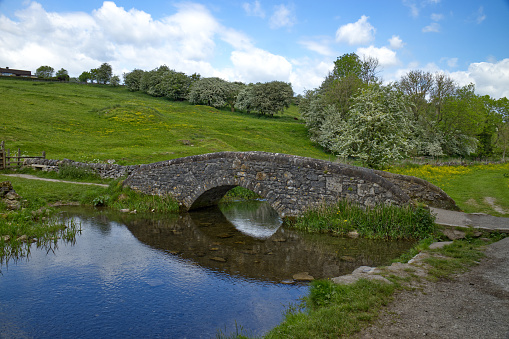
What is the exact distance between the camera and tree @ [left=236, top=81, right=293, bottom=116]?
63188mm

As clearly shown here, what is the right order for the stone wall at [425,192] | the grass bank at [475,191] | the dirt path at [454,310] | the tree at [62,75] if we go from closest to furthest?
the dirt path at [454,310], the stone wall at [425,192], the grass bank at [475,191], the tree at [62,75]

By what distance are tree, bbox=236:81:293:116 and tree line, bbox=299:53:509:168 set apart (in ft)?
34.5

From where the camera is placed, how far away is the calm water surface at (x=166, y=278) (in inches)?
255

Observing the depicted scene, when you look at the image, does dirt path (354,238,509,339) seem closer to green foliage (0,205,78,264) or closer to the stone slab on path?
the stone slab on path

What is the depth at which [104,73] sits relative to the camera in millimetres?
94125

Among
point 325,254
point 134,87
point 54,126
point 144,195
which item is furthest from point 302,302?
point 134,87

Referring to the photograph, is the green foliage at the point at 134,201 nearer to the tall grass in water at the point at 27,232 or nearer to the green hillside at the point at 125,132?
the tall grass in water at the point at 27,232

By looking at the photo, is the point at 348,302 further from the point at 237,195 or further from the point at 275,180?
the point at 237,195

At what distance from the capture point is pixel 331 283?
7008 mm

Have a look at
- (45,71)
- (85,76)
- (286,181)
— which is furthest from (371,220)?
(45,71)

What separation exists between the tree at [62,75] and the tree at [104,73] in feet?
25.5

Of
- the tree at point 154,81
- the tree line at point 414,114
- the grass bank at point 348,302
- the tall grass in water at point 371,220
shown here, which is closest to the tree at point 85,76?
the tree at point 154,81

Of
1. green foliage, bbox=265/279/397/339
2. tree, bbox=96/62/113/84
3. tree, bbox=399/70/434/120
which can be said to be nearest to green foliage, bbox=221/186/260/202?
green foliage, bbox=265/279/397/339

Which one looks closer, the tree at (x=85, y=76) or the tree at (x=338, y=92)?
the tree at (x=338, y=92)
